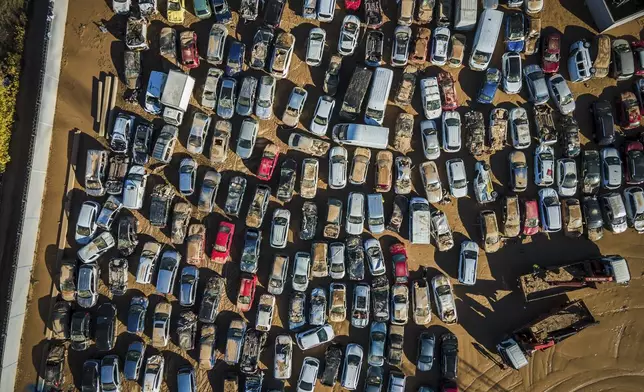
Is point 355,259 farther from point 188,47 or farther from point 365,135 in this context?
point 188,47

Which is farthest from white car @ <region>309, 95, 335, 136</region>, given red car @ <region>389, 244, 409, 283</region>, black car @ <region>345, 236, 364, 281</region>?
red car @ <region>389, 244, 409, 283</region>

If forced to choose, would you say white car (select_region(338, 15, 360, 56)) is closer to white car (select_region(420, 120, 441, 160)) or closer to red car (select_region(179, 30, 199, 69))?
white car (select_region(420, 120, 441, 160))

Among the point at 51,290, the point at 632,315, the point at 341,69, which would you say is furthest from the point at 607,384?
the point at 51,290

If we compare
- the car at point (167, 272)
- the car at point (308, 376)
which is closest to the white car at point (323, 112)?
the car at point (167, 272)

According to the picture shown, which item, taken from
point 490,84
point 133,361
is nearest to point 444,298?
point 490,84

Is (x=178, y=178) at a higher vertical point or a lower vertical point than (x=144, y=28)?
lower

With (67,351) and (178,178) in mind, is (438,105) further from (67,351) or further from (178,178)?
(67,351)
